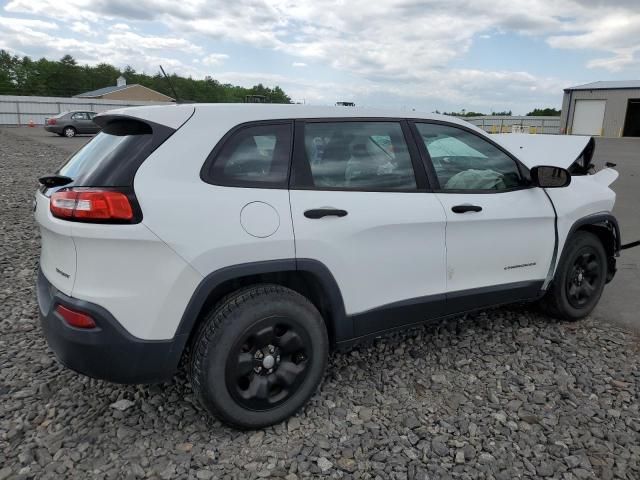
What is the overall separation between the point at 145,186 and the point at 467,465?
6.76ft

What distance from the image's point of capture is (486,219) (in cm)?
338

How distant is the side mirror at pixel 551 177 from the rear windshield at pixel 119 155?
247cm

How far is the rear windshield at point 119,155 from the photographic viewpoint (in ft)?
7.80

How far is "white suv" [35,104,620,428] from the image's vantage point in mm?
2352

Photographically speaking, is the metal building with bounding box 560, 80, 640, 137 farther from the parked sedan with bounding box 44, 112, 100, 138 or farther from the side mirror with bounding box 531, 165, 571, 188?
the side mirror with bounding box 531, 165, 571, 188

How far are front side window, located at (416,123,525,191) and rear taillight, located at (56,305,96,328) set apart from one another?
7.19 ft

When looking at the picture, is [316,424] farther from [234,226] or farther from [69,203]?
[69,203]

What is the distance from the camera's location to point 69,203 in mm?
2369

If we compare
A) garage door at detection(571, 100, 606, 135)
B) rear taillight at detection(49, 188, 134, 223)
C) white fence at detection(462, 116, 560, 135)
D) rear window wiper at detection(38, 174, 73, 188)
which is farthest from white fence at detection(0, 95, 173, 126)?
rear taillight at detection(49, 188, 134, 223)

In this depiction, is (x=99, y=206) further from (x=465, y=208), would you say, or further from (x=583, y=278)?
(x=583, y=278)

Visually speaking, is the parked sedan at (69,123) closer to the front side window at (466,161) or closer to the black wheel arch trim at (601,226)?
the front side window at (466,161)

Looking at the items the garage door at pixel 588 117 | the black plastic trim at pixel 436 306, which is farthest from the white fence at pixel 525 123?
the black plastic trim at pixel 436 306

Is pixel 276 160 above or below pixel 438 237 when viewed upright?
above

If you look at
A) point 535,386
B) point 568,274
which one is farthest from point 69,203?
point 568,274
